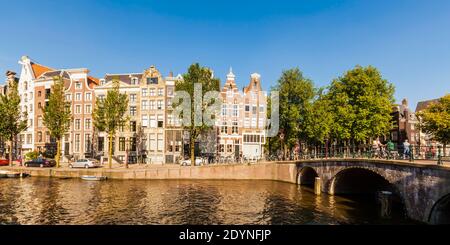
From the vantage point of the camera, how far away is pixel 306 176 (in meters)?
46.7

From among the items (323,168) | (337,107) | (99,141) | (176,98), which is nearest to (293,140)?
(337,107)

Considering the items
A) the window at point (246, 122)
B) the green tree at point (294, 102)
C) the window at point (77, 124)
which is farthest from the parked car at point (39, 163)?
the green tree at point (294, 102)

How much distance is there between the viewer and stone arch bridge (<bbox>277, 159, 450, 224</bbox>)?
19.9 metres

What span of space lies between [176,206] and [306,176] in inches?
972

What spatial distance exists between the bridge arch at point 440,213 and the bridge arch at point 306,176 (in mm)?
25155

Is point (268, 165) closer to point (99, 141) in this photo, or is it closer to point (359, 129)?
point (359, 129)

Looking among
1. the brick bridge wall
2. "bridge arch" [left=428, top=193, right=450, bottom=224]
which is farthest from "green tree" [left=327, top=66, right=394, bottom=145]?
"bridge arch" [left=428, top=193, right=450, bottom=224]

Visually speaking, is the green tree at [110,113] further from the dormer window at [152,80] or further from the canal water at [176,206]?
the canal water at [176,206]

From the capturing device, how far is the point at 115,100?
53250mm

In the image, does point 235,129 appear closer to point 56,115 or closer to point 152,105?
point 152,105

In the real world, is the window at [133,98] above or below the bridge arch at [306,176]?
above

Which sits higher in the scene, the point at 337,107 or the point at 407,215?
the point at 337,107

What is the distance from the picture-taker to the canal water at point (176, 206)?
2389 cm

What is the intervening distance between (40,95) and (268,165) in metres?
56.6
